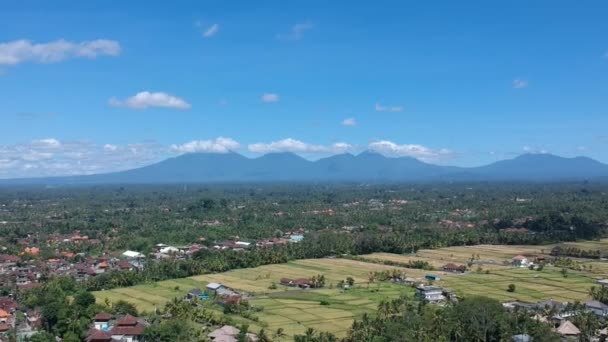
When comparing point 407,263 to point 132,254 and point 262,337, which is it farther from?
point 262,337

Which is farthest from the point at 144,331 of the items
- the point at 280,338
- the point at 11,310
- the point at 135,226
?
the point at 135,226

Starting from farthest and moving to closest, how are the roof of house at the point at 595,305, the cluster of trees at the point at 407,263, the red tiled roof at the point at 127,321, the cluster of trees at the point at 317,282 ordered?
the cluster of trees at the point at 407,263
the cluster of trees at the point at 317,282
the roof of house at the point at 595,305
the red tiled roof at the point at 127,321

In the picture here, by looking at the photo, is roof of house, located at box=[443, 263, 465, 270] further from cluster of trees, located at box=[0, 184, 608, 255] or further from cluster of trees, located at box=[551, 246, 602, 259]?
cluster of trees, located at box=[0, 184, 608, 255]

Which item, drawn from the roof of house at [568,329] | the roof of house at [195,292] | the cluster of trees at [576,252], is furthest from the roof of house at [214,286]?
the cluster of trees at [576,252]

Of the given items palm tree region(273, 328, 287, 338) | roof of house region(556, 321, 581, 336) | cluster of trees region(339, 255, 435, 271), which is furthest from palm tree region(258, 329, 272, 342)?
cluster of trees region(339, 255, 435, 271)

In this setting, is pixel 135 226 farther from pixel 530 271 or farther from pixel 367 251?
pixel 530 271

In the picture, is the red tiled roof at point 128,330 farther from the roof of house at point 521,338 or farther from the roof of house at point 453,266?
the roof of house at point 453,266

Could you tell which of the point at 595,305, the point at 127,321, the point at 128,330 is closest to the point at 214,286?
the point at 127,321
